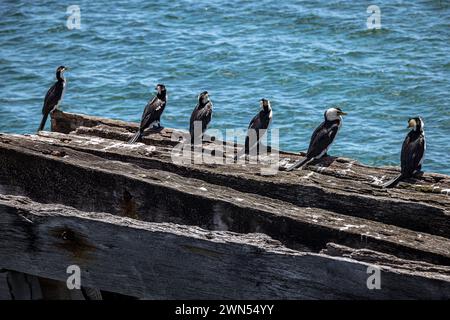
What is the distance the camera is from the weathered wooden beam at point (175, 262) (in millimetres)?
5727

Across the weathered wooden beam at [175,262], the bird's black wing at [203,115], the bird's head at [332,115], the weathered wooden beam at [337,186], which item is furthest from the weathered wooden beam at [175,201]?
the bird's head at [332,115]

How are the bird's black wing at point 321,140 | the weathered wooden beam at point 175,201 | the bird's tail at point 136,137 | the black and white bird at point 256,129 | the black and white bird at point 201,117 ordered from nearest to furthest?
the weathered wooden beam at point 175,201 < the black and white bird at point 256,129 < the bird's tail at point 136,137 < the bird's black wing at point 321,140 < the black and white bird at point 201,117

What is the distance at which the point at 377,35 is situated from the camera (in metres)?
24.7

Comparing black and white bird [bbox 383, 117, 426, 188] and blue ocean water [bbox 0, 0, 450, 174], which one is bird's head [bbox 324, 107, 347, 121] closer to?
black and white bird [bbox 383, 117, 426, 188]

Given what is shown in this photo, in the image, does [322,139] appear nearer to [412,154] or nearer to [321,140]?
[321,140]

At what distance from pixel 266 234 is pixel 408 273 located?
1.40m

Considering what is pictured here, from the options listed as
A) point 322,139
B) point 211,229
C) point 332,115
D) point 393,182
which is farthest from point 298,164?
point 332,115

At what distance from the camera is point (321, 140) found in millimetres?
10367

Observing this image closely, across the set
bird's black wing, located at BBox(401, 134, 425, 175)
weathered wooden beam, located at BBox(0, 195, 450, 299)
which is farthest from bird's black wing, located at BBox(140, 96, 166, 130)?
weathered wooden beam, located at BBox(0, 195, 450, 299)

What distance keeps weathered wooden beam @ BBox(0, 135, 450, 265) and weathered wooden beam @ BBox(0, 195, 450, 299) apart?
584 mm

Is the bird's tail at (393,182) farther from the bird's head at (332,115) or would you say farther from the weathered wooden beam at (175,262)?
the bird's head at (332,115)

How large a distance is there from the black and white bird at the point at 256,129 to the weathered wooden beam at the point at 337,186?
1.47 ft
